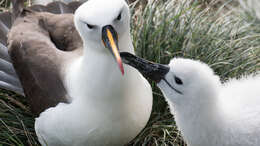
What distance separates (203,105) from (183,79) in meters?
0.22

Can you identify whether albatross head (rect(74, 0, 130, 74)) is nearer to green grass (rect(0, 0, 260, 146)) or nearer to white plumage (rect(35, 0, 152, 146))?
white plumage (rect(35, 0, 152, 146))

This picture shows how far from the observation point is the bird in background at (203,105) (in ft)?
9.74

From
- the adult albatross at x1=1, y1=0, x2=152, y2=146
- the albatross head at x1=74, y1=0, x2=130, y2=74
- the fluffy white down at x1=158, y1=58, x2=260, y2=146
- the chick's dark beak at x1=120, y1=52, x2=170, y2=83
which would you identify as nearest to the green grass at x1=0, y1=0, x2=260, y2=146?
the adult albatross at x1=1, y1=0, x2=152, y2=146

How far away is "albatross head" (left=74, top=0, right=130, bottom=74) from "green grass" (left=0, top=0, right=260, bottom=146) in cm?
103

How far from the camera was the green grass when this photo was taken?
13.1 feet

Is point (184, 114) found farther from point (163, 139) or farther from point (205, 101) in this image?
point (163, 139)

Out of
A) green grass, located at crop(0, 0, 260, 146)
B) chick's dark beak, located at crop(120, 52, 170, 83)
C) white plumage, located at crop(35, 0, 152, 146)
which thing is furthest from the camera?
green grass, located at crop(0, 0, 260, 146)

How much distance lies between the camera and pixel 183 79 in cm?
298

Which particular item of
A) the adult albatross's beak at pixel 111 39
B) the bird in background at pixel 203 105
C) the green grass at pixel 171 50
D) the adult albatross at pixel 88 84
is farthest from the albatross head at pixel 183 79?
the green grass at pixel 171 50

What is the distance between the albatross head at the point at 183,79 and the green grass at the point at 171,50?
85cm

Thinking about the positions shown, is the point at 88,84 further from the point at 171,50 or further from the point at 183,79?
the point at 171,50

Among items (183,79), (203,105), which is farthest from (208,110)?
(183,79)

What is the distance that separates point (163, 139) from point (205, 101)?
99cm

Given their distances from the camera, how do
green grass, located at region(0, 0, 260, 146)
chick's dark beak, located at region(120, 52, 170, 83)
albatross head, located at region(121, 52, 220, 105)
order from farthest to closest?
green grass, located at region(0, 0, 260, 146) → chick's dark beak, located at region(120, 52, 170, 83) → albatross head, located at region(121, 52, 220, 105)
